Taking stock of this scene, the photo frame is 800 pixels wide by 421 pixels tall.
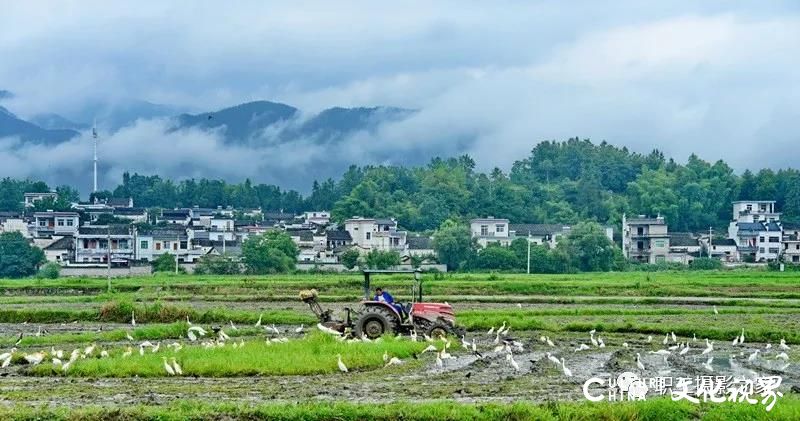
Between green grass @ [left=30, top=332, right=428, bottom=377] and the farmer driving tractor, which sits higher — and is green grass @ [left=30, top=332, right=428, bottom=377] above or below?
below

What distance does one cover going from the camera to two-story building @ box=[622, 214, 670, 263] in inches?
3531

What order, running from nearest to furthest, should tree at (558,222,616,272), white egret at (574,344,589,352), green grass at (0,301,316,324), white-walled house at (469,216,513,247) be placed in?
white egret at (574,344,589,352), green grass at (0,301,316,324), tree at (558,222,616,272), white-walled house at (469,216,513,247)

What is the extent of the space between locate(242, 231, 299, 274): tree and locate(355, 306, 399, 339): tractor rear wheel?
46888 millimetres

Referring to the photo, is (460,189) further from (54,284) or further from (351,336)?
(351,336)

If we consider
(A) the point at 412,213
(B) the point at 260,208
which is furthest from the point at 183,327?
(B) the point at 260,208

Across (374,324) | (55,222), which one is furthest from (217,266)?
(374,324)

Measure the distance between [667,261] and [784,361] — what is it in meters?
66.8

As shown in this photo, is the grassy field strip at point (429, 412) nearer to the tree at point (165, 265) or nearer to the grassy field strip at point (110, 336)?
the grassy field strip at point (110, 336)

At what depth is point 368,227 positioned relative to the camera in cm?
9238

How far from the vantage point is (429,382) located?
18250 millimetres

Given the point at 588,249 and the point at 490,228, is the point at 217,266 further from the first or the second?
the point at 490,228

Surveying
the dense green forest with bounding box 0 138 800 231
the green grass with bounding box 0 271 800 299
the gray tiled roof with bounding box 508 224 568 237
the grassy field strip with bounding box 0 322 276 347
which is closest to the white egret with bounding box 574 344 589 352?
the grassy field strip with bounding box 0 322 276 347

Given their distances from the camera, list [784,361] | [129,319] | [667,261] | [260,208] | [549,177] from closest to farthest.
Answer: [784,361], [129,319], [667,261], [260,208], [549,177]

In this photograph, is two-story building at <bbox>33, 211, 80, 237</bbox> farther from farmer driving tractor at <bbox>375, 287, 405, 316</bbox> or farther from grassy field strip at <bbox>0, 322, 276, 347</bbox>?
farmer driving tractor at <bbox>375, 287, 405, 316</bbox>
